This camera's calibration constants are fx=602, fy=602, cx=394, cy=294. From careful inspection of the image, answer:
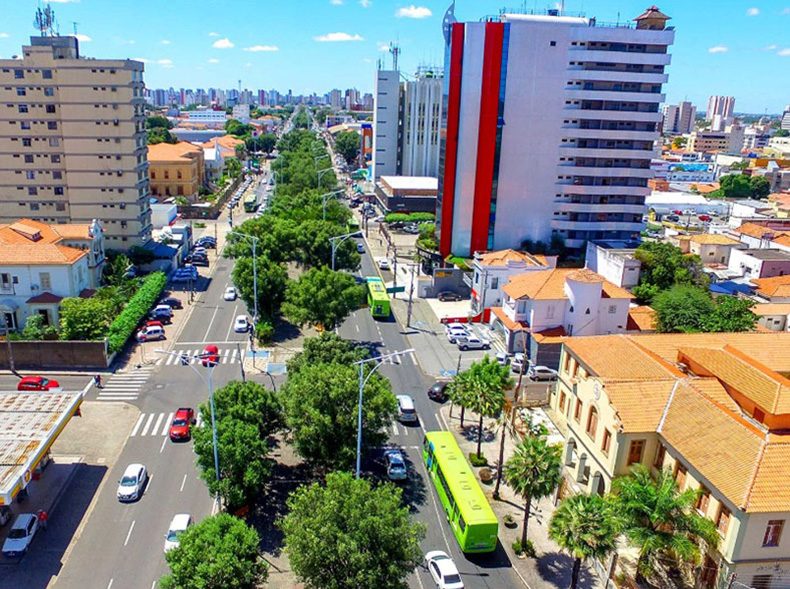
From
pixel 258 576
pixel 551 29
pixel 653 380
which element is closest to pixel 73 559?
pixel 258 576

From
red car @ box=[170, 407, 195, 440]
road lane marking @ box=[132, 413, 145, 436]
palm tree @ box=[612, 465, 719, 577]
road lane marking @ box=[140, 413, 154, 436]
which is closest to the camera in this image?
palm tree @ box=[612, 465, 719, 577]

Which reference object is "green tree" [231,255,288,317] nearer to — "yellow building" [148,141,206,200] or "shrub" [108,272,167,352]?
"shrub" [108,272,167,352]

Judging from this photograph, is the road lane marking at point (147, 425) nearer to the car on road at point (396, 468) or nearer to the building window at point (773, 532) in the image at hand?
the car on road at point (396, 468)

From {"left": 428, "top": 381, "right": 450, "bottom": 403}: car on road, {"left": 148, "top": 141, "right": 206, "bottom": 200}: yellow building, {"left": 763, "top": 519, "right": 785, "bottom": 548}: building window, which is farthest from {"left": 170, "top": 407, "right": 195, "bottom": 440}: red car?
{"left": 148, "top": 141, "right": 206, "bottom": 200}: yellow building

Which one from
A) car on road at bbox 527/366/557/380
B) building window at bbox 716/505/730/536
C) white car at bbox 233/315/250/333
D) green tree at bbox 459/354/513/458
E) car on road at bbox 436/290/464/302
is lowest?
car on road at bbox 527/366/557/380

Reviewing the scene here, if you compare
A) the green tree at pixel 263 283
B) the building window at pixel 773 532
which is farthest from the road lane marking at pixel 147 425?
the building window at pixel 773 532

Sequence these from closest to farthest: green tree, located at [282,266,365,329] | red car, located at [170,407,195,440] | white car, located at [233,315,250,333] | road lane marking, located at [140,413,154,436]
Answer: red car, located at [170,407,195,440]
road lane marking, located at [140,413,154,436]
green tree, located at [282,266,365,329]
white car, located at [233,315,250,333]

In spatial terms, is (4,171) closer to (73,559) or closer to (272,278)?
(272,278)
